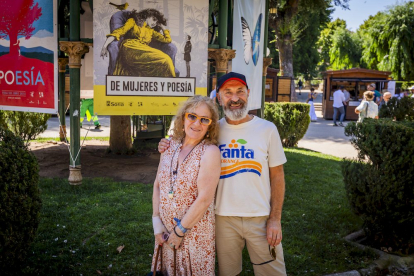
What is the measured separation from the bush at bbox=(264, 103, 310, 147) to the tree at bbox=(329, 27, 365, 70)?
130ft

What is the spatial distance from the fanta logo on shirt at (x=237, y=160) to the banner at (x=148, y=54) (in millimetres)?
3944

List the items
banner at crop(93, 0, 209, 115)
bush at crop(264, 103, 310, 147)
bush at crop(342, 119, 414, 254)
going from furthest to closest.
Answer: bush at crop(264, 103, 310, 147) → banner at crop(93, 0, 209, 115) → bush at crop(342, 119, 414, 254)

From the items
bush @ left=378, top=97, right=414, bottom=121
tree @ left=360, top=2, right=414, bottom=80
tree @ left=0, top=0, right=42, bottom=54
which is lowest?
bush @ left=378, top=97, right=414, bottom=121

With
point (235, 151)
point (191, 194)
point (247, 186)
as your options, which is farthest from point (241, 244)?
point (235, 151)

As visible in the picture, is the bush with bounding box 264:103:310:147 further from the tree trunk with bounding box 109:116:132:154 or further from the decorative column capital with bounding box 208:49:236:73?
the decorative column capital with bounding box 208:49:236:73

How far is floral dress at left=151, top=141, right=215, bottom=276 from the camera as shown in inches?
115

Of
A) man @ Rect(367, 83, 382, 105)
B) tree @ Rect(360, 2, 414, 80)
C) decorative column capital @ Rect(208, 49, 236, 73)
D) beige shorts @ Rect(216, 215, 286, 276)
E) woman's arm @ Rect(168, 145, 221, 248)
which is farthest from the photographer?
tree @ Rect(360, 2, 414, 80)

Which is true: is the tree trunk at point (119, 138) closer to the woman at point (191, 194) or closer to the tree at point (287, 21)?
the woman at point (191, 194)

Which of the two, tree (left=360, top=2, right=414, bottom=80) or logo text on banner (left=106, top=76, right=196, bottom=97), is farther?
tree (left=360, top=2, right=414, bottom=80)

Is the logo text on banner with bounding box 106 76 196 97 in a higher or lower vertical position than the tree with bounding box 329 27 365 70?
lower

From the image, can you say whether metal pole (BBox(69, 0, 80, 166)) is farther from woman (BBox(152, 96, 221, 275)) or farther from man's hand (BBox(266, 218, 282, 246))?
man's hand (BBox(266, 218, 282, 246))

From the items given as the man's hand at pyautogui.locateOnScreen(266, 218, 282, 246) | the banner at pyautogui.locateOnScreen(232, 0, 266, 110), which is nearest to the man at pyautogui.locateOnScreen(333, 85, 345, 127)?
the banner at pyautogui.locateOnScreen(232, 0, 266, 110)

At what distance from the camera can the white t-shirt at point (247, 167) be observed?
3023mm

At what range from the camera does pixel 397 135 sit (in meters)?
4.67
